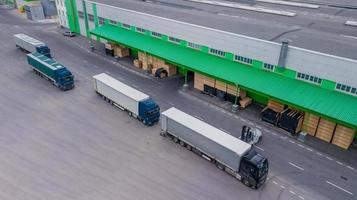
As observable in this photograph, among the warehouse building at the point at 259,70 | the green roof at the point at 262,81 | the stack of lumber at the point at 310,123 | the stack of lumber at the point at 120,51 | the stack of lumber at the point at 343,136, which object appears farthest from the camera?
the stack of lumber at the point at 120,51

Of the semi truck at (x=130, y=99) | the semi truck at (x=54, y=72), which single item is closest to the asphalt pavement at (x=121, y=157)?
the semi truck at (x=130, y=99)

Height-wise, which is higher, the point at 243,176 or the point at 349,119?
the point at 349,119

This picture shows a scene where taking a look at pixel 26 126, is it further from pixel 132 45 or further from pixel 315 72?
pixel 315 72

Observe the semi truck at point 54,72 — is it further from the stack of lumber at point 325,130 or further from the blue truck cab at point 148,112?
the stack of lumber at point 325,130

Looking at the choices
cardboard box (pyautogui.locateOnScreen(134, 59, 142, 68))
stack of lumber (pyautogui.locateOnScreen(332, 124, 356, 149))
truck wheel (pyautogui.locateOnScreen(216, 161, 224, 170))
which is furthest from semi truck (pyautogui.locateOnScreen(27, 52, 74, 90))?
stack of lumber (pyautogui.locateOnScreen(332, 124, 356, 149))

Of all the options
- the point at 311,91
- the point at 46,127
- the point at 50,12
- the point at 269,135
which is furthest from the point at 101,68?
the point at 50,12

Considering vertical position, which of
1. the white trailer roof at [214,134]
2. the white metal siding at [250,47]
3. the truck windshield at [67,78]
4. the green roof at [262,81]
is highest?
the white metal siding at [250,47]
